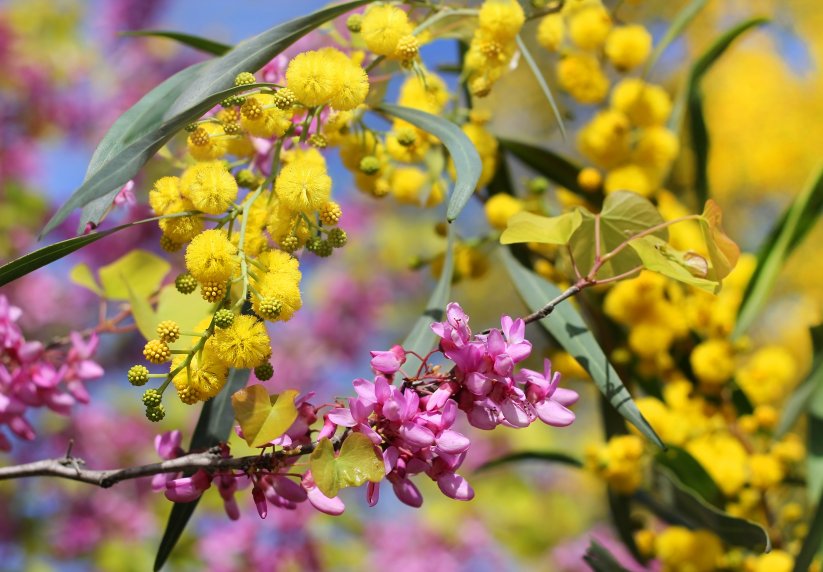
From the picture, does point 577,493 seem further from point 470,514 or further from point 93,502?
point 93,502

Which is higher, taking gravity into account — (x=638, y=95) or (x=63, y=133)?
(x=638, y=95)

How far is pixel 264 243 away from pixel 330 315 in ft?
4.81

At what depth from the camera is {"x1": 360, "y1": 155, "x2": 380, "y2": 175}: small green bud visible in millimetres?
413

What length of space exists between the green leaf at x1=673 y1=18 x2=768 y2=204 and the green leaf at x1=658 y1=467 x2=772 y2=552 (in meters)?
0.23

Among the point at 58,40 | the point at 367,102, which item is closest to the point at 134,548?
the point at 367,102

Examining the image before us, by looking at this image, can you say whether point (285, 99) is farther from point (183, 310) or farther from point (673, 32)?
point (673, 32)

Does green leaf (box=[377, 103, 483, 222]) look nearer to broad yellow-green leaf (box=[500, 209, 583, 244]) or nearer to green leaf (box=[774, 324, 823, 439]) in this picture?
broad yellow-green leaf (box=[500, 209, 583, 244])

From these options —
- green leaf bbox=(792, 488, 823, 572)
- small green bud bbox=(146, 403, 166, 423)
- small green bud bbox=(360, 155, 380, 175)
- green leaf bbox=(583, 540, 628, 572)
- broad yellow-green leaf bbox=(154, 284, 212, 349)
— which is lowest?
green leaf bbox=(583, 540, 628, 572)

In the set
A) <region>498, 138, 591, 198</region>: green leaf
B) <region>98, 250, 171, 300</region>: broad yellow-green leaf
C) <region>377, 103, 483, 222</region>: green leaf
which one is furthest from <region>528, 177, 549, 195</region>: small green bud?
<region>98, 250, 171, 300</region>: broad yellow-green leaf

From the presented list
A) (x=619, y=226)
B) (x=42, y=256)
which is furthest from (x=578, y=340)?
(x=42, y=256)

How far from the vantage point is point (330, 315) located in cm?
181

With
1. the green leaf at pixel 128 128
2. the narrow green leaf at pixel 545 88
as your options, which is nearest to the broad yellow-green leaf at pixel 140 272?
the green leaf at pixel 128 128

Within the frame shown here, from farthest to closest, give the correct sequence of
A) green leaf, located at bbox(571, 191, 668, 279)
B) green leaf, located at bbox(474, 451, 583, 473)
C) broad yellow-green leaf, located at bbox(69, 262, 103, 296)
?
green leaf, located at bbox(474, 451, 583, 473), broad yellow-green leaf, located at bbox(69, 262, 103, 296), green leaf, located at bbox(571, 191, 668, 279)

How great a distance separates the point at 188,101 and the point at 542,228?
0.56ft
